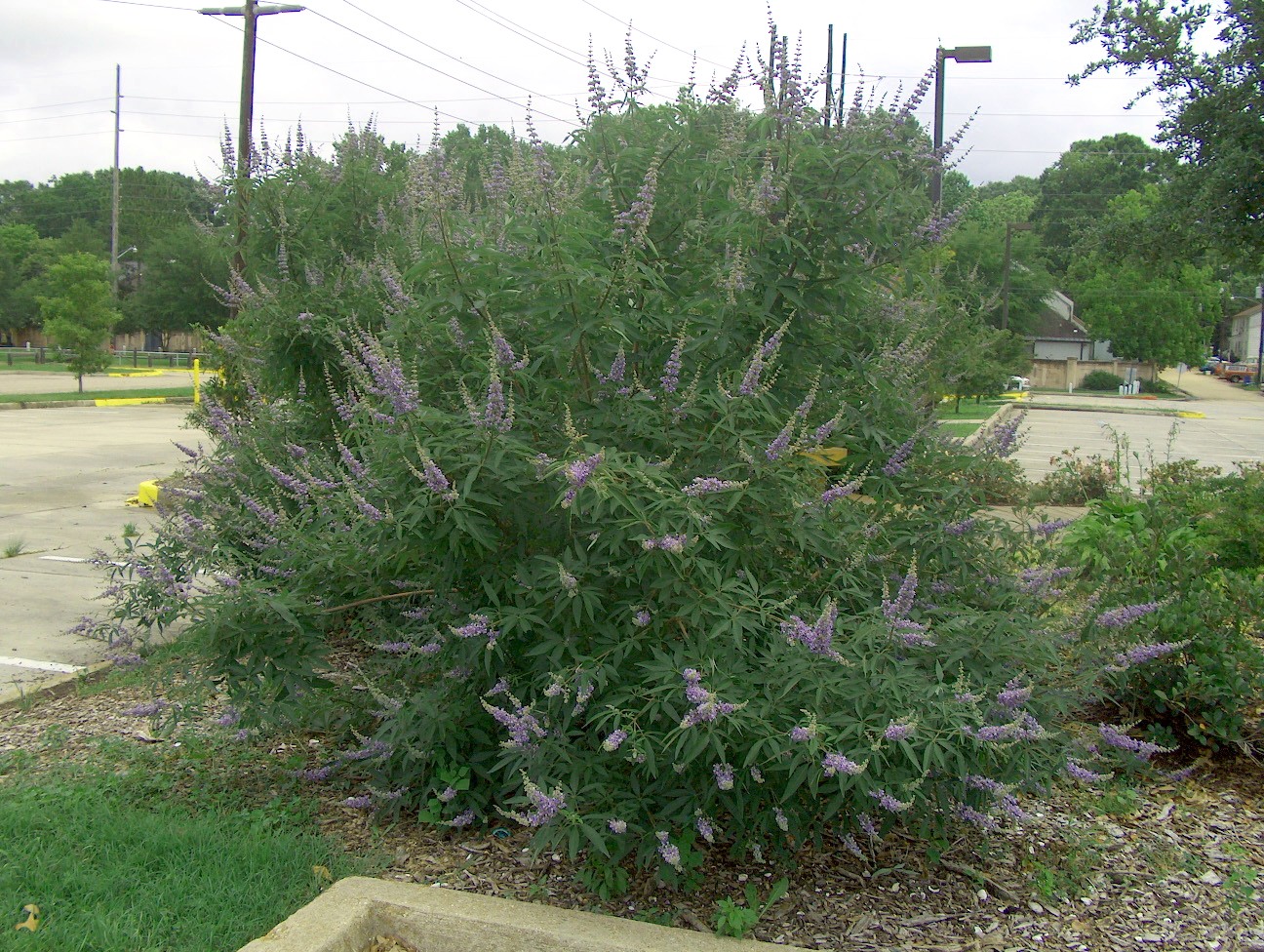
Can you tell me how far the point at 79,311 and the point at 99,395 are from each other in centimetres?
360

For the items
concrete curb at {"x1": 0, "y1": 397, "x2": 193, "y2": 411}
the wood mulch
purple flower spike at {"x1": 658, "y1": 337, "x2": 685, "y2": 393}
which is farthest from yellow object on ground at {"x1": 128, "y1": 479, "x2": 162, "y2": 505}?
concrete curb at {"x1": 0, "y1": 397, "x2": 193, "y2": 411}

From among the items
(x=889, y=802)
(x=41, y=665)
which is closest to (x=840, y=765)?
(x=889, y=802)

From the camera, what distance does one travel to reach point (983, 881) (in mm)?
3707

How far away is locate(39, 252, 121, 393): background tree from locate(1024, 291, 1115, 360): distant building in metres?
63.6

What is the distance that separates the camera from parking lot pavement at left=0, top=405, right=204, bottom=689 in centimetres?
677

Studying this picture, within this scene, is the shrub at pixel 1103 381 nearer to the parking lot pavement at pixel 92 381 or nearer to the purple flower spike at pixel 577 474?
the parking lot pavement at pixel 92 381

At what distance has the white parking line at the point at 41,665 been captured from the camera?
6215 mm

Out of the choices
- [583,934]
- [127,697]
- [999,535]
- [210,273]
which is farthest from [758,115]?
[210,273]

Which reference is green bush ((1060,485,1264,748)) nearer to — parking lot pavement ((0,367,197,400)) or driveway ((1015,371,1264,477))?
driveway ((1015,371,1264,477))

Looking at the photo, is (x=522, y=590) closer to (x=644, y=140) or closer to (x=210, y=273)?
(x=644, y=140)

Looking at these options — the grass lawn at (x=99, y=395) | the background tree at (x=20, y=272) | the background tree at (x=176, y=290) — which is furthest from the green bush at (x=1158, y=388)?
the background tree at (x=20, y=272)

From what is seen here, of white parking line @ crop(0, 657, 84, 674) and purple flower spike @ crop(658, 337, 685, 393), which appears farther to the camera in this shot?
white parking line @ crop(0, 657, 84, 674)

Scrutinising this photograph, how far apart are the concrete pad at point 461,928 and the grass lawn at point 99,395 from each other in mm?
28979

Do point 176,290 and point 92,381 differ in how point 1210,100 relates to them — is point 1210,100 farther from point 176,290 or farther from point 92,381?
point 176,290
